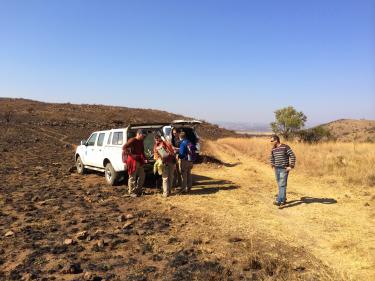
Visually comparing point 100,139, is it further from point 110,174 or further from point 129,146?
point 129,146

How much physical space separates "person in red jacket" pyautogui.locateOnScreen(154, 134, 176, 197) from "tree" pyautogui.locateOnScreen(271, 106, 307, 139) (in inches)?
1204

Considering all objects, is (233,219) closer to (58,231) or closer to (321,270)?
(321,270)

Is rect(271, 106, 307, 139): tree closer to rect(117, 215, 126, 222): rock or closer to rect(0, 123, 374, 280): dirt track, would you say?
rect(0, 123, 374, 280): dirt track

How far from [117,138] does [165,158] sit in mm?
2138

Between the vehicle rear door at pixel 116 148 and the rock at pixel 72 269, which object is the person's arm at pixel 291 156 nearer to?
the vehicle rear door at pixel 116 148

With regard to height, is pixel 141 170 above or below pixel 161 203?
above

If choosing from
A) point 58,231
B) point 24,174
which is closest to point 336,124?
point 24,174

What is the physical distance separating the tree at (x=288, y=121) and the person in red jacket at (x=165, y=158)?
100 feet

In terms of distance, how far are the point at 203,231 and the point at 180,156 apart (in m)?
4.29

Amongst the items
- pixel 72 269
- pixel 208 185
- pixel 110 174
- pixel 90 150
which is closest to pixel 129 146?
pixel 110 174

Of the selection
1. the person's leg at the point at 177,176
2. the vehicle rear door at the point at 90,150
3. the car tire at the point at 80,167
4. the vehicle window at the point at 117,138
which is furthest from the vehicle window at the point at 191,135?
the vehicle window at the point at 117,138

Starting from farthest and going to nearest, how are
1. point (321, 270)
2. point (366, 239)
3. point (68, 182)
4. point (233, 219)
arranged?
point (68, 182)
point (233, 219)
point (366, 239)
point (321, 270)

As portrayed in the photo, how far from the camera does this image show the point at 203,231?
26.6ft

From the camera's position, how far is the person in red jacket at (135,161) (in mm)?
11570
